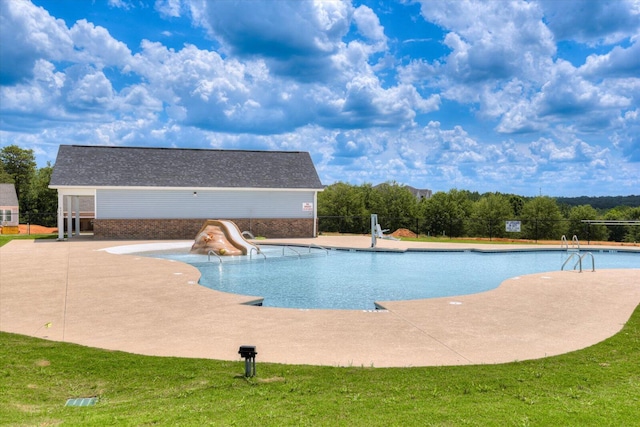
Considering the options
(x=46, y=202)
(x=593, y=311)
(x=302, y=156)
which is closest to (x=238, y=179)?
(x=302, y=156)

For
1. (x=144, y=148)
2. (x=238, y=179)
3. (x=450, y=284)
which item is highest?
(x=144, y=148)

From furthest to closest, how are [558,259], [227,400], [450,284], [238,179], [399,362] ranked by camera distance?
[238,179] < [558,259] < [450,284] < [399,362] < [227,400]

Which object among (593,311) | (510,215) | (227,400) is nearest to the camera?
(227,400)

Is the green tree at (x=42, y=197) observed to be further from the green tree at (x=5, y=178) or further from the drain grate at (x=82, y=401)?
the drain grate at (x=82, y=401)

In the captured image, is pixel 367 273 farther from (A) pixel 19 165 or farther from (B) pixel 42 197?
(A) pixel 19 165

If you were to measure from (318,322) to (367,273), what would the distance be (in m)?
6.92

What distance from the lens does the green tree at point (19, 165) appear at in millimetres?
56406

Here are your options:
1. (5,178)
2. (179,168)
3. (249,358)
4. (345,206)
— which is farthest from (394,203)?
(249,358)

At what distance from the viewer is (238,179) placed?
2703cm

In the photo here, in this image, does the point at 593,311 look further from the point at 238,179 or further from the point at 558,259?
the point at 238,179

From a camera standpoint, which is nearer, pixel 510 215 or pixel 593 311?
pixel 593 311

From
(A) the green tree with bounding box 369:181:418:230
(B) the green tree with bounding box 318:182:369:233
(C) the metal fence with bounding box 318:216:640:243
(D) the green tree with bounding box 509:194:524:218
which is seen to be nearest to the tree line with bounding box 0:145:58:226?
(B) the green tree with bounding box 318:182:369:233

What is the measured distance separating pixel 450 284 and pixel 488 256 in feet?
25.1

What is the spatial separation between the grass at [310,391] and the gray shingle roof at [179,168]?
20860mm
